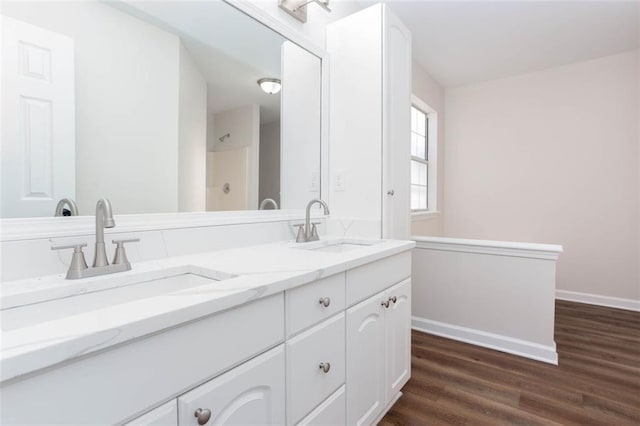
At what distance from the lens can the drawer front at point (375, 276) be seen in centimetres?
125

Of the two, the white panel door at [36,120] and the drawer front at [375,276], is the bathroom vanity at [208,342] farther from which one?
the white panel door at [36,120]

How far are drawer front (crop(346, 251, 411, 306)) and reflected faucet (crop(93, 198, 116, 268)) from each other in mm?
779

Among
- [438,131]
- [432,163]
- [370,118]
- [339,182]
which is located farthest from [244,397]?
[438,131]

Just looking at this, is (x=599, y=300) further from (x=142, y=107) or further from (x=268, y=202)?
(x=142, y=107)

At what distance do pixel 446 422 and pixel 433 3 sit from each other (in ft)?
8.73

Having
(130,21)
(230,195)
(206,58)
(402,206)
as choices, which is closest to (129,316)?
(230,195)

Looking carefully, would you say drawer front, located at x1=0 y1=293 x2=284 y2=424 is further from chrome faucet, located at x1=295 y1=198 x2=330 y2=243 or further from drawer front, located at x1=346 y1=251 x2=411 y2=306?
chrome faucet, located at x1=295 y1=198 x2=330 y2=243

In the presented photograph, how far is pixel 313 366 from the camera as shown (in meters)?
1.05

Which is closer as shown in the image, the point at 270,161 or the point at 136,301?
the point at 136,301

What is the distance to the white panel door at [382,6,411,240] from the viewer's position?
1.89 m

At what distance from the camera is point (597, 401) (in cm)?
170

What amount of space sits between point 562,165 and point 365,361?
3.32m

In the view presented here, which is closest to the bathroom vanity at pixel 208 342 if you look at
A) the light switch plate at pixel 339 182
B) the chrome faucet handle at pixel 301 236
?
the chrome faucet handle at pixel 301 236

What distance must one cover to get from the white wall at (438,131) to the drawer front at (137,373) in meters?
2.71
